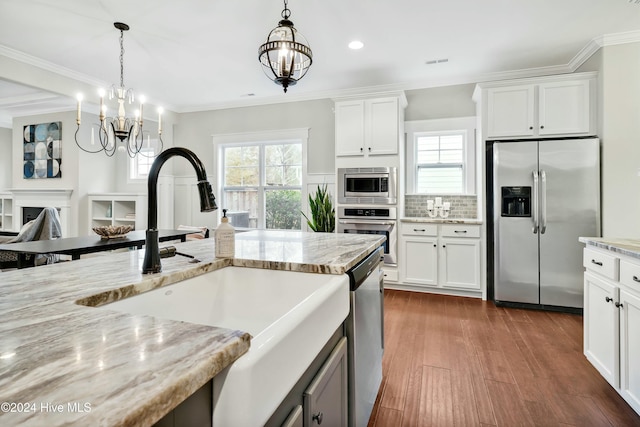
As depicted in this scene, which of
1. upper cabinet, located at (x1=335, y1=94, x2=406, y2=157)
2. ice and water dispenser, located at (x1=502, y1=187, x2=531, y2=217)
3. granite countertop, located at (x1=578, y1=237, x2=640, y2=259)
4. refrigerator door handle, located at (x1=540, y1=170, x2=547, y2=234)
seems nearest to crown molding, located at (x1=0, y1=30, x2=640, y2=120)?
upper cabinet, located at (x1=335, y1=94, x2=406, y2=157)

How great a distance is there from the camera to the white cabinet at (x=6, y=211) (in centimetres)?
645

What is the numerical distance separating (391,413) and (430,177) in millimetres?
3362

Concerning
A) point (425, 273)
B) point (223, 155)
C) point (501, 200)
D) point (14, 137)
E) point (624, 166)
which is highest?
point (14, 137)

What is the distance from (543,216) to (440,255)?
Result: 112 centimetres

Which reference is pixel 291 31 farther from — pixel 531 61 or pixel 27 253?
pixel 531 61

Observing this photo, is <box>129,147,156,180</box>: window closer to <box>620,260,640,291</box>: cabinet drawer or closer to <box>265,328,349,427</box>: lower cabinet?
<box>265,328,349,427</box>: lower cabinet

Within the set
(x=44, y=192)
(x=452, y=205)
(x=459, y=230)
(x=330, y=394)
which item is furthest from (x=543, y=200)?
(x=44, y=192)

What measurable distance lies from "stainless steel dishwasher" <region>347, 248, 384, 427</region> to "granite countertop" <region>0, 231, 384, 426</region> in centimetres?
74

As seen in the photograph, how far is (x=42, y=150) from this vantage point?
602 cm

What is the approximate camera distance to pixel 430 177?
15.1ft

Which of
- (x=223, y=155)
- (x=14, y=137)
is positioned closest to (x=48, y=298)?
(x=223, y=155)

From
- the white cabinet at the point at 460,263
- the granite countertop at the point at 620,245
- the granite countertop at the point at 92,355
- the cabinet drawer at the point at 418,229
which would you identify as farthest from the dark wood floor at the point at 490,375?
the granite countertop at the point at 92,355

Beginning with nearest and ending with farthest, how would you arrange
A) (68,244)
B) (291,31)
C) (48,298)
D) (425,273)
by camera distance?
(48,298), (291,31), (68,244), (425,273)

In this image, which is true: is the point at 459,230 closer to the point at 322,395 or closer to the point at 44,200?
the point at 322,395
